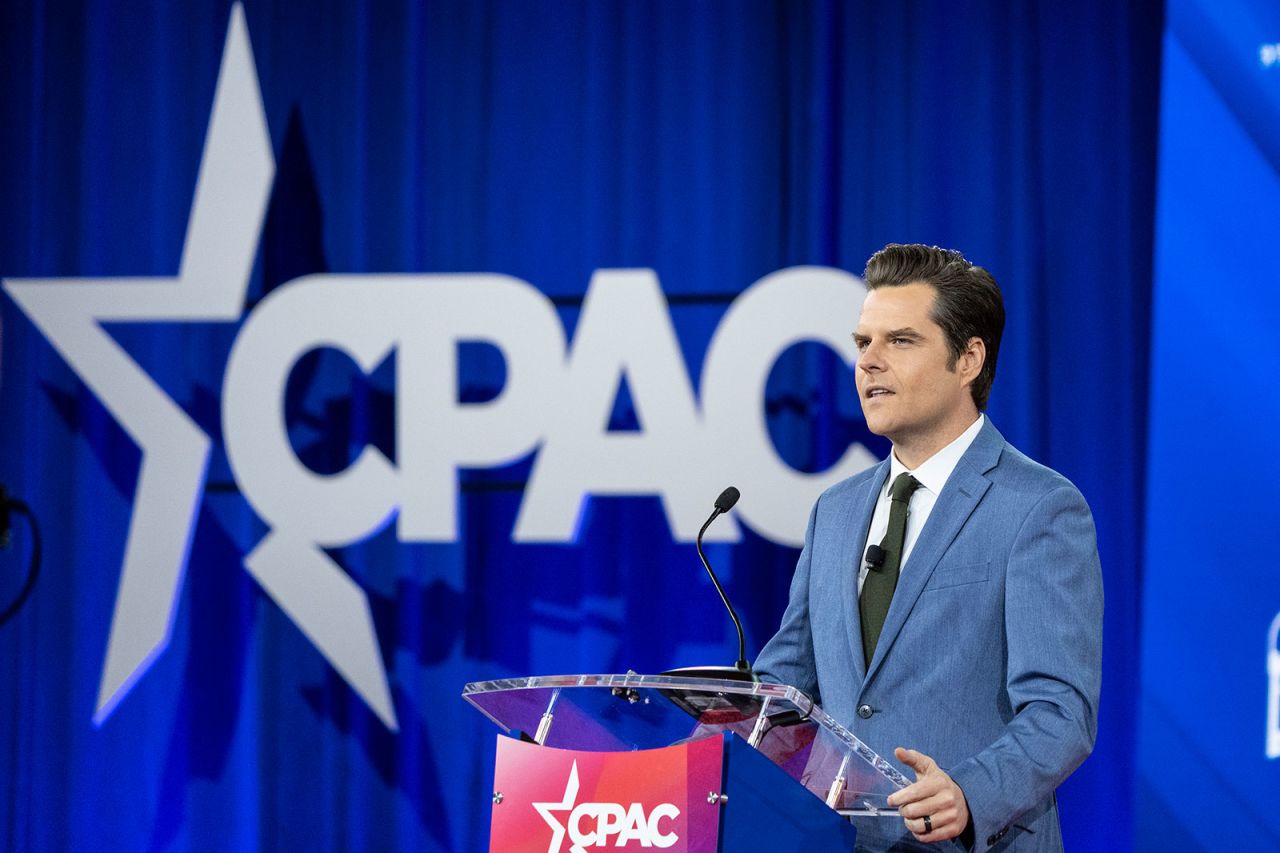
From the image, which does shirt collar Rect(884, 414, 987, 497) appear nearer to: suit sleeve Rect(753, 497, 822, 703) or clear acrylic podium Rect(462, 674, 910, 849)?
suit sleeve Rect(753, 497, 822, 703)

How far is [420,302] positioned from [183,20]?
3.95 feet

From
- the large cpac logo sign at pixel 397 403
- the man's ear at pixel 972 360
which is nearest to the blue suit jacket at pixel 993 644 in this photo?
the man's ear at pixel 972 360

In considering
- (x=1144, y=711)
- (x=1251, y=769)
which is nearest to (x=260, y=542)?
(x=1144, y=711)

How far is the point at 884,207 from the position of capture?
13.0ft

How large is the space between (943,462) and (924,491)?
2.1 inches

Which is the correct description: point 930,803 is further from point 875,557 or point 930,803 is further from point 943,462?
point 943,462

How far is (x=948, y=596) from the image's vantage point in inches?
73.5

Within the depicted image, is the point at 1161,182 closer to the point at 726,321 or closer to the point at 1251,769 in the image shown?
the point at 726,321

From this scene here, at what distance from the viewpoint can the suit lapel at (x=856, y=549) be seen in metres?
1.93

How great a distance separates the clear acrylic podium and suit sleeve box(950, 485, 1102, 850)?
0.50ft

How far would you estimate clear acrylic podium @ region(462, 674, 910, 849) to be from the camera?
1.54 meters

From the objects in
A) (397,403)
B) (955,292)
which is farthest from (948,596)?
(397,403)

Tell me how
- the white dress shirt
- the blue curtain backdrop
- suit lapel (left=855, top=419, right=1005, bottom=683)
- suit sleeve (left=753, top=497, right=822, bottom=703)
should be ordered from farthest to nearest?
1. the blue curtain backdrop
2. suit sleeve (left=753, top=497, right=822, bottom=703)
3. the white dress shirt
4. suit lapel (left=855, top=419, right=1005, bottom=683)

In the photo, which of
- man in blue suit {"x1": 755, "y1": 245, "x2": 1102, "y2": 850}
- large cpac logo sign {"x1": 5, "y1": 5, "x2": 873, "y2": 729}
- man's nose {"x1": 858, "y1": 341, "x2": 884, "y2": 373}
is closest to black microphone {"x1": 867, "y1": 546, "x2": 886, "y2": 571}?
man in blue suit {"x1": 755, "y1": 245, "x2": 1102, "y2": 850}
